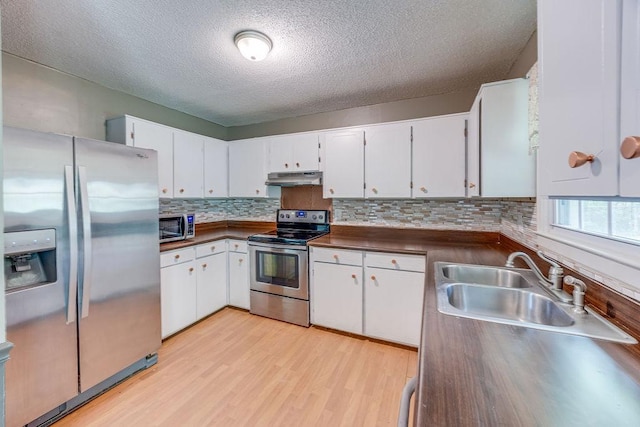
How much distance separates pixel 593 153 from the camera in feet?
1.95

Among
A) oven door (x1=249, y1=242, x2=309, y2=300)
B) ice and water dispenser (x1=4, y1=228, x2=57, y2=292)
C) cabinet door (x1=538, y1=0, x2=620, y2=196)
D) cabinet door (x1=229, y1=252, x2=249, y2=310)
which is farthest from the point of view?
cabinet door (x1=229, y1=252, x2=249, y2=310)

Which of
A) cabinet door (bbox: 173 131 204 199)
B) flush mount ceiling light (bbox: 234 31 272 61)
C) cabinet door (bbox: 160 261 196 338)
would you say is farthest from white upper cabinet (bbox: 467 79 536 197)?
cabinet door (bbox: 173 131 204 199)

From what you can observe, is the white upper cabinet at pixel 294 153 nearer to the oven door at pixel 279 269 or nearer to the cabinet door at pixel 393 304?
the oven door at pixel 279 269

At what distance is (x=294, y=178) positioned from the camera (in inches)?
118

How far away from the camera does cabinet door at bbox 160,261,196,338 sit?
2379mm

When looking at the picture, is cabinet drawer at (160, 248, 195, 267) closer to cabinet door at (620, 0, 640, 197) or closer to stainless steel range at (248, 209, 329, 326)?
stainless steel range at (248, 209, 329, 326)

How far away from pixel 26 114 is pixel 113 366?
1.99m

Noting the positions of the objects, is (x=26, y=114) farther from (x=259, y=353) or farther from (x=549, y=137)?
(x=549, y=137)

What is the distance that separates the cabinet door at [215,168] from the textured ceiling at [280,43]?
66 cm

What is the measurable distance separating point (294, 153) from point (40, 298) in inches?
92.0

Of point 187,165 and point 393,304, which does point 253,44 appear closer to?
point 187,165

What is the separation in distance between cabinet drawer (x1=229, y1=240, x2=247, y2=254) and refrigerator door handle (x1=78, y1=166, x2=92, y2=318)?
1481 millimetres

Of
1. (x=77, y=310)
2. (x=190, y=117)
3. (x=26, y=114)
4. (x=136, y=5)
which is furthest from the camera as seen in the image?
(x=190, y=117)

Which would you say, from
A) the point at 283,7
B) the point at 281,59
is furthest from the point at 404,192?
the point at 283,7
